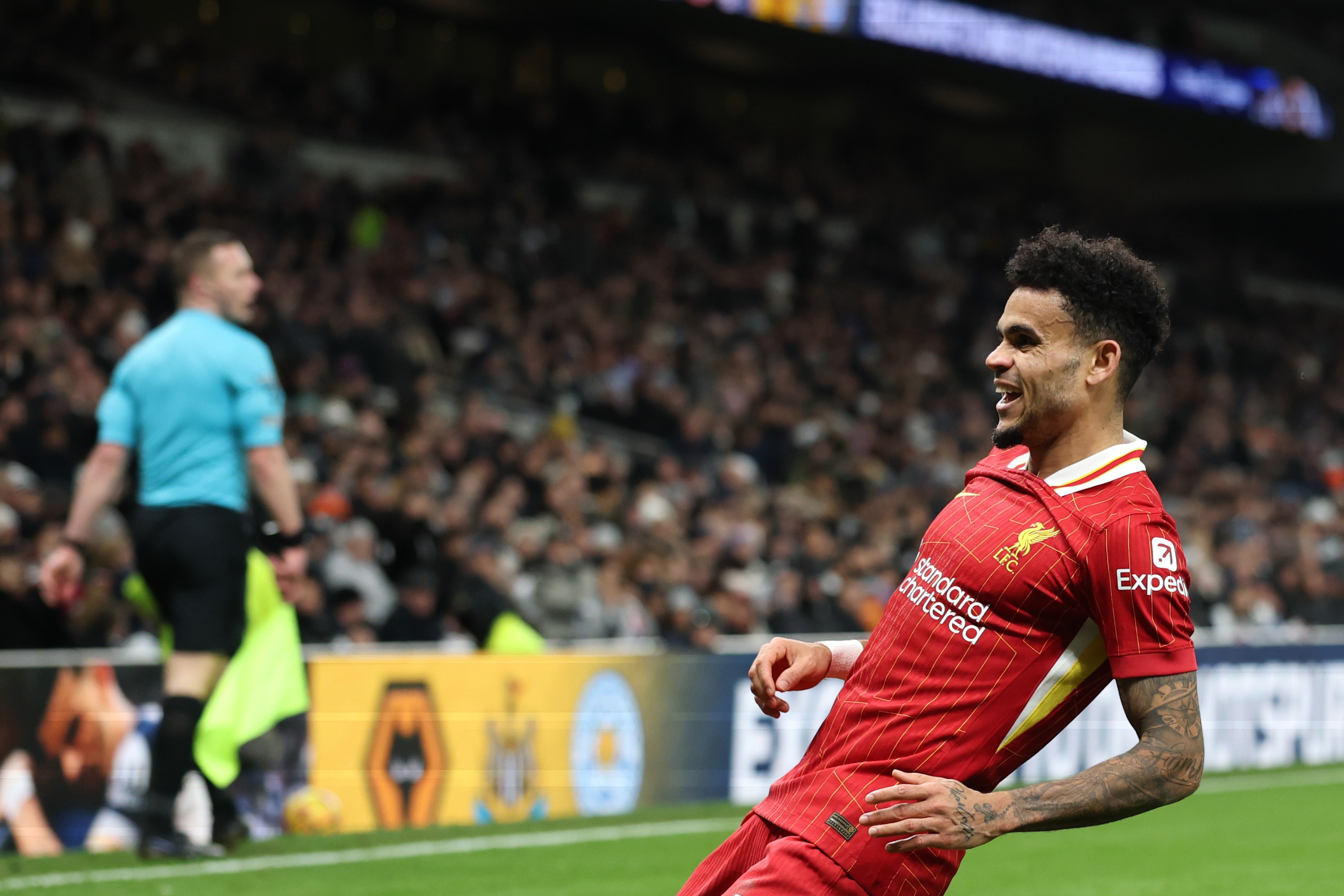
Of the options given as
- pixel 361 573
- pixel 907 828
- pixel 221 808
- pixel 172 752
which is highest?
pixel 907 828

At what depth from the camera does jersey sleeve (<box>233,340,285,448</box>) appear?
5.57 m

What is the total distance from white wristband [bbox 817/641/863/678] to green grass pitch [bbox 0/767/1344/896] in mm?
3239

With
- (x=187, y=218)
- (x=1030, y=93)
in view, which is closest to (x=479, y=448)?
(x=187, y=218)

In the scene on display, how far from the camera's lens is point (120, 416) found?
5637mm

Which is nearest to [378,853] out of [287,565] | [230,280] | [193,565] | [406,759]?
[406,759]

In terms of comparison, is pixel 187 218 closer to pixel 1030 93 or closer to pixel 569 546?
pixel 569 546

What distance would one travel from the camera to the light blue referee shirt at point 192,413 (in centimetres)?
555

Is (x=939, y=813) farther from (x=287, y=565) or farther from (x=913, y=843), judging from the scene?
(x=287, y=565)

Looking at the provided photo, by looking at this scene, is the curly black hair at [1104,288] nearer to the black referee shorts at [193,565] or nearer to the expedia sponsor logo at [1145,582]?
the expedia sponsor logo at [1145,582]

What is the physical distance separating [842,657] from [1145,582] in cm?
70

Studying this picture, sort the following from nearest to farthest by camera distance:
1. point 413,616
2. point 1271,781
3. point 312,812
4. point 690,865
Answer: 1. point 690,865
2. point 312,812
3. point 413,616
4. point 1271,781

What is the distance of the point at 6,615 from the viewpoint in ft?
25.3

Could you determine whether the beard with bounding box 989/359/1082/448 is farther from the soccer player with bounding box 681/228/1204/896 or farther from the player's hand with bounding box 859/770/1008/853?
the player's hand with bounding box 859/770/1008/853

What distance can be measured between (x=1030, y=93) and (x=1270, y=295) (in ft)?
21.1
